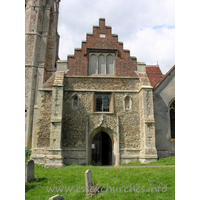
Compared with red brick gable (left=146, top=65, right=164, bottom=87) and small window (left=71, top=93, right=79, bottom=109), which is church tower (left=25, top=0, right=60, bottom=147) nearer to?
small window (left=71, top=93, right=79, bottom=109)

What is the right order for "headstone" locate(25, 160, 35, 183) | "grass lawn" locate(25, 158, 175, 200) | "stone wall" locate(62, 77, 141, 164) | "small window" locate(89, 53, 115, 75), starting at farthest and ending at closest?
"small window" locate(89, 53, 115, 75)
"stone wall" locate(62, 77, 141, 164)
"headstone" locate(25, 160, 35, 183)
"grass lawn" locate(25, 158, 175, 200)

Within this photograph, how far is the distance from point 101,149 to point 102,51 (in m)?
8.63

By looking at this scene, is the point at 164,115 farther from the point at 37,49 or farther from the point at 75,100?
the point at 37,49

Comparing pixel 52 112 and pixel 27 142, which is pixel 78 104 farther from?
pixel 27 142

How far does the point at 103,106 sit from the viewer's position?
14.4 m

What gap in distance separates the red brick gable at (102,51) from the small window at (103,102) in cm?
190

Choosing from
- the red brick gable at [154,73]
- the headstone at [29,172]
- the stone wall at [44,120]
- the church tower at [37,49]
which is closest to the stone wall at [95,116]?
the stone wall at [44,120]

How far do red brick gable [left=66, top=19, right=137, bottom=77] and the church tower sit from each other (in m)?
7.38

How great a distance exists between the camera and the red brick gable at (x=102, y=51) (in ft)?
48.4

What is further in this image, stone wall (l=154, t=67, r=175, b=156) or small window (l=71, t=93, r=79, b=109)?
small window (l=71, t=93, r=79, b=109)

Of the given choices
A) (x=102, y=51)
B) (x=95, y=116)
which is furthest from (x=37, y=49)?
(x=95, y=116)

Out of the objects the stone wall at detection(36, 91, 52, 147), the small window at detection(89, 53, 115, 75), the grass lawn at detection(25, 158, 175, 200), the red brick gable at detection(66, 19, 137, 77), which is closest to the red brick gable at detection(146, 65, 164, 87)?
the red brick gable at detection(66, 19, 137, 77)

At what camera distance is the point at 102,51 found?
49.9ft

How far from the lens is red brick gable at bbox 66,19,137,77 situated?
1476 cm
